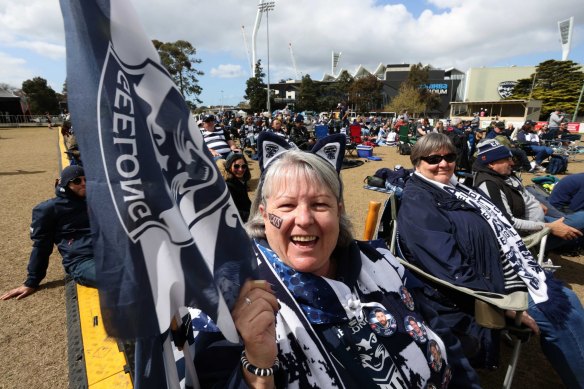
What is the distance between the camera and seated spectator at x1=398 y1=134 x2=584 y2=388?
7.07 feet

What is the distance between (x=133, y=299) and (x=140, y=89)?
1.72ft

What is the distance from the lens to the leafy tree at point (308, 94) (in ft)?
213

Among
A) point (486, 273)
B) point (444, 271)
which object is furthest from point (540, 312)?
point (444, 271)

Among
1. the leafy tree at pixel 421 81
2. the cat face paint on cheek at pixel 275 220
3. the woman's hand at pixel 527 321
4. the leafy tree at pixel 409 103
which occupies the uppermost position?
the leafy tree at pixel 421 81

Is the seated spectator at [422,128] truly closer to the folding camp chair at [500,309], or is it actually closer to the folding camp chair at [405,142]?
the folding camp chair at [405,142]

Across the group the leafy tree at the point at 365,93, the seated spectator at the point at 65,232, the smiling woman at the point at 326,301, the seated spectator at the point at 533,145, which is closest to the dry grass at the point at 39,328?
the seated spectator at the point at 65,232

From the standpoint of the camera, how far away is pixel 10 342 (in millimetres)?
2680

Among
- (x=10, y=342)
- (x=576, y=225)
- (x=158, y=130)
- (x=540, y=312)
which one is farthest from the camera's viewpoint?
(x=576, y=225)

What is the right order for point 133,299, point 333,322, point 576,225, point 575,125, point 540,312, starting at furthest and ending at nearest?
1. point 575,125
2. point 576,225
3. point 540,312
4. point 333,322
5. point 133,299

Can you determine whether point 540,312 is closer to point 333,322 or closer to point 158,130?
point 333,322

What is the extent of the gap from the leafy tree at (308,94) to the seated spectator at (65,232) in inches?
2585

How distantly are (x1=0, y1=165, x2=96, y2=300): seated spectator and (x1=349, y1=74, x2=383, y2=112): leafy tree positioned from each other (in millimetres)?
65438

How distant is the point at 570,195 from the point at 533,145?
32.1ft

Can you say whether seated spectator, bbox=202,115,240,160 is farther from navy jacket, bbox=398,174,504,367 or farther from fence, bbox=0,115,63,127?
fence, bbox=0,115,63,127
